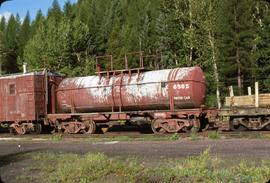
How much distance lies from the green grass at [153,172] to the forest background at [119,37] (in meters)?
21.0

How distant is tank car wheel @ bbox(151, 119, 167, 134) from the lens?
25.9m

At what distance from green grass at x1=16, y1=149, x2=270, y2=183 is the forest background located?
68.8 feet

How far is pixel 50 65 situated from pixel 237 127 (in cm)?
5526

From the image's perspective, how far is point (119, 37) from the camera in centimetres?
8419

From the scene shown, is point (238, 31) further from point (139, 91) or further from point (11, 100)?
point (11, 100)

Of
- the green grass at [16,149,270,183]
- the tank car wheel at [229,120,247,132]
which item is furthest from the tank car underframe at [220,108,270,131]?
the green grass at [16,149,270,183]

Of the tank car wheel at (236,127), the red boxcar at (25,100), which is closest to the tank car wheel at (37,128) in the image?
the red boxcar at (25,100)

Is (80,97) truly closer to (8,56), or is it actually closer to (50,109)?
→ (50,109)

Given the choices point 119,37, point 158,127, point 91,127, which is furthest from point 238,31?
point 119,37

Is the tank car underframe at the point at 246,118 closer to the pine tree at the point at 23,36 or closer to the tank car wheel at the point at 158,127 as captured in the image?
the tank car wheel at the point at 158,127

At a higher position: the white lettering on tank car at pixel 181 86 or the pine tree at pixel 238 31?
the pine tree at pixel 238 31

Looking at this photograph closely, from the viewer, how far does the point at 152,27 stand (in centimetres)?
7406

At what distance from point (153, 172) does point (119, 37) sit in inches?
2942

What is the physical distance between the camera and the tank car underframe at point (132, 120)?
25.5 m
